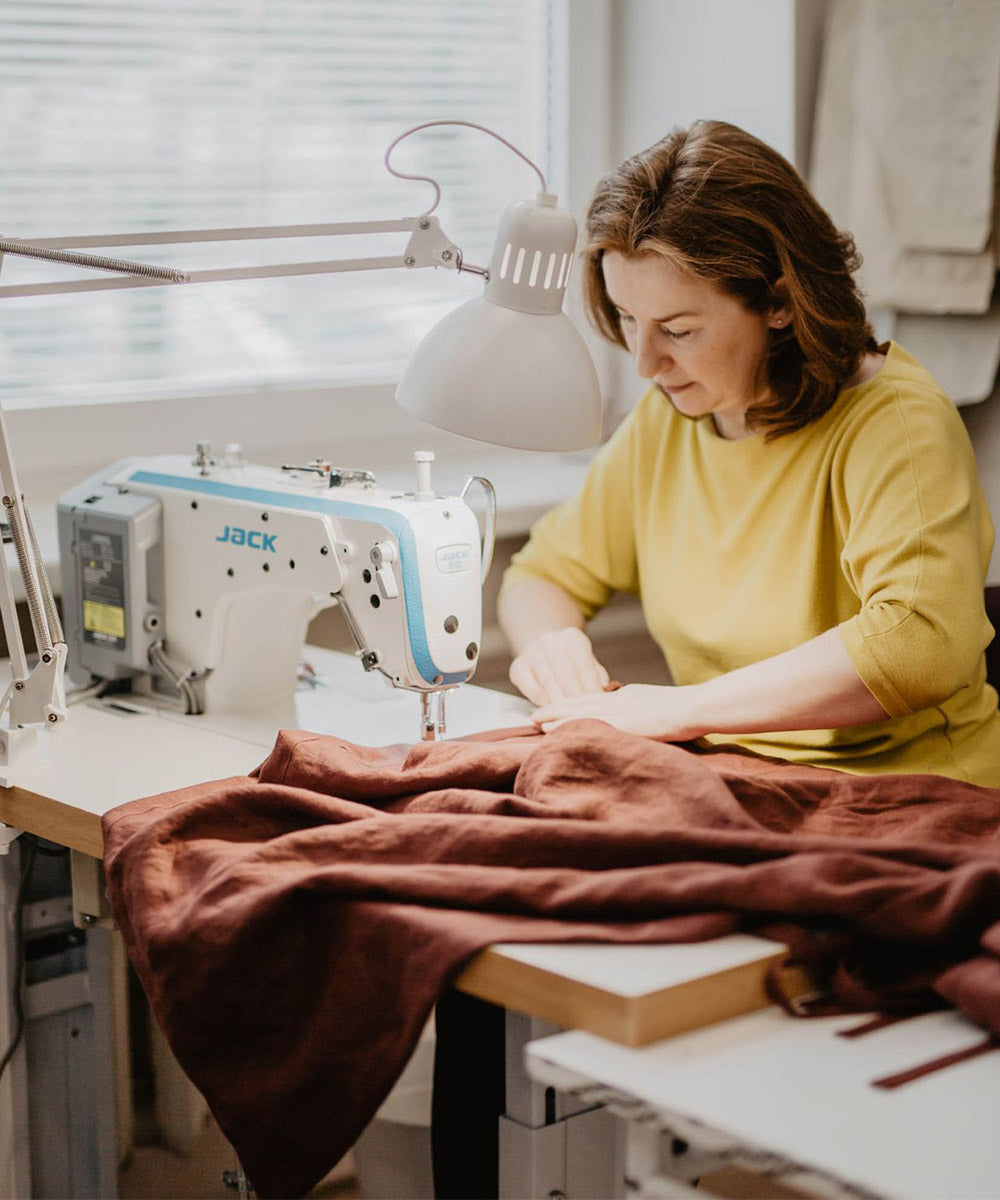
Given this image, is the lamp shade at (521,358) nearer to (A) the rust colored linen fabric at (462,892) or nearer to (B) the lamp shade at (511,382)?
(B) the lamp shade at (511,382)

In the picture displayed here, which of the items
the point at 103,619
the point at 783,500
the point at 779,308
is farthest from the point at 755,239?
the point at 103,619

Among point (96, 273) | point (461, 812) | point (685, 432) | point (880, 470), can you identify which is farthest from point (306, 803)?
point (96, 273)

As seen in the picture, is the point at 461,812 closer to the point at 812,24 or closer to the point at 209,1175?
the point at 209,1175

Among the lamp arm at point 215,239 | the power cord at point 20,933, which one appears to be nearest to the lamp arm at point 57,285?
→ the lamp arm at point 215,239

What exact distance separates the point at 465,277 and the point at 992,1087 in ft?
6.64

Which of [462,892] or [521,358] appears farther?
[521,358]

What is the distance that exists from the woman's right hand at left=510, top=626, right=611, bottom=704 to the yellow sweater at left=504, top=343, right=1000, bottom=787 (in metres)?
0.15

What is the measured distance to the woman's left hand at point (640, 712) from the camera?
5.51 ft

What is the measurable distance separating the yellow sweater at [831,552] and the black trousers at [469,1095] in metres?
0.54

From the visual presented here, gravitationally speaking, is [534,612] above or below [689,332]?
below

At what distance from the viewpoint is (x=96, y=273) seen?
7.42ft

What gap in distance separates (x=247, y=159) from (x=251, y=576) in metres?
1.00

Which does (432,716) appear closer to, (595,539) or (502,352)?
(502,352)

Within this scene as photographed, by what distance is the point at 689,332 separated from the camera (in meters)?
1.81
